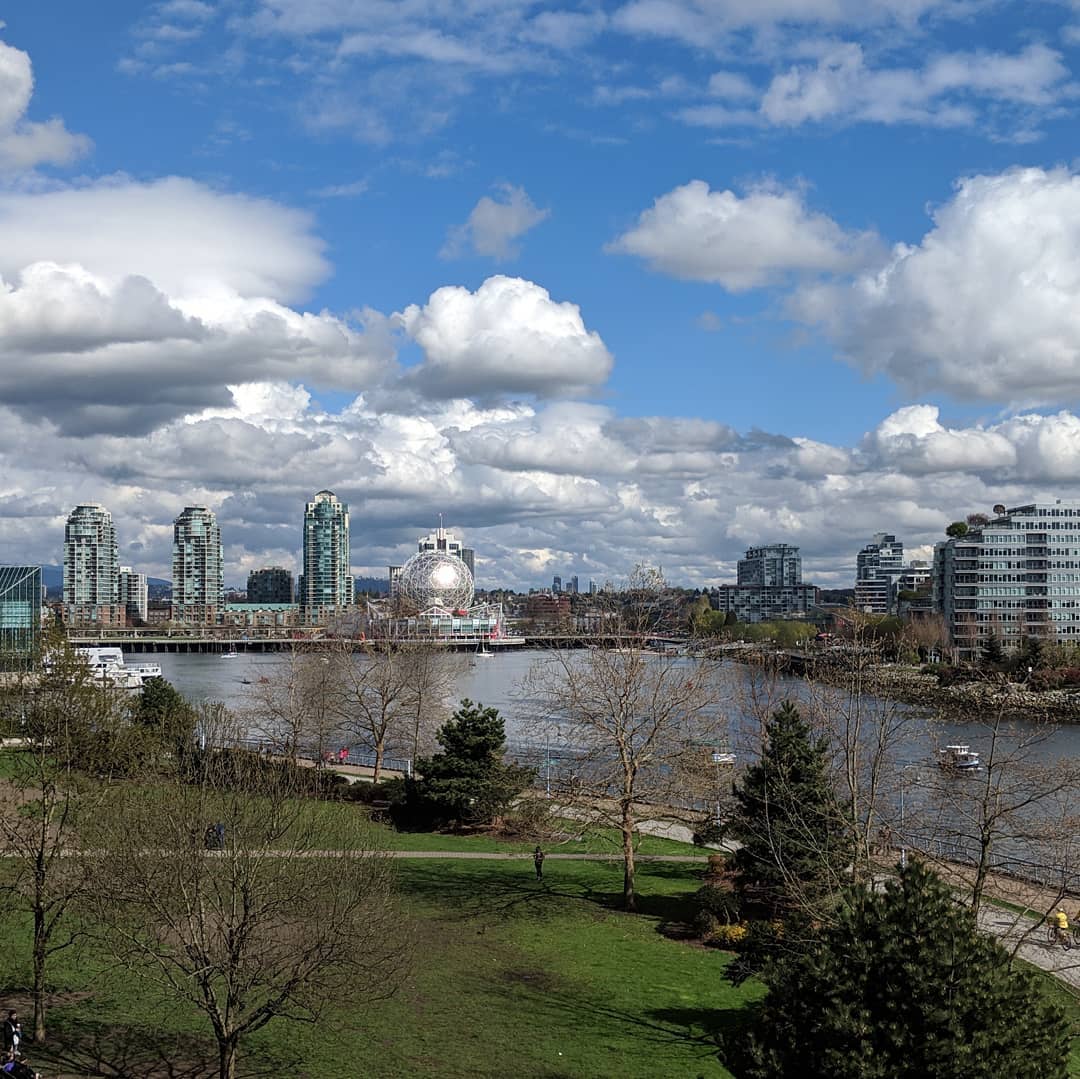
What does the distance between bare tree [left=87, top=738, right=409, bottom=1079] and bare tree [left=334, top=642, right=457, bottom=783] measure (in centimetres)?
2452

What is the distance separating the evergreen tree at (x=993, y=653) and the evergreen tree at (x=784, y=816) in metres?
65.6

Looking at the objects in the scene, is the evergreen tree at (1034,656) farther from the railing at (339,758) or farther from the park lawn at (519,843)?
the park lawn at (519,843)

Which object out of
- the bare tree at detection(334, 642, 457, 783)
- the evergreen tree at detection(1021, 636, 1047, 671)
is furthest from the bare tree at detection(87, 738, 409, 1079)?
the evergreen tree at detection(1021, 636, 1047, 671)

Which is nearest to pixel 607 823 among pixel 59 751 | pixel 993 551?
pixel 59 751

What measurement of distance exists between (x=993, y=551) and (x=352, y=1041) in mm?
109956

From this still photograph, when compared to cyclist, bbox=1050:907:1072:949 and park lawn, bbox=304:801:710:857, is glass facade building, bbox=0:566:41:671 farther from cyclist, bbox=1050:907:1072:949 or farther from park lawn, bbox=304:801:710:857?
cyclist, bbox=1050:907:1072:949

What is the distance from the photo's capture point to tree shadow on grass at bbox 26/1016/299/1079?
14781 millimetres

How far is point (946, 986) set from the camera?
9.44 meters

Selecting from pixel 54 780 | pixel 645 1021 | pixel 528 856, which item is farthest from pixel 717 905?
pixel 54 780

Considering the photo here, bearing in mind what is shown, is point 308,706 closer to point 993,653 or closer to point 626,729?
point 626,729

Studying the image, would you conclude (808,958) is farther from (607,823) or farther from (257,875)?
(607,823)

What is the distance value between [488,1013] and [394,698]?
27891mm

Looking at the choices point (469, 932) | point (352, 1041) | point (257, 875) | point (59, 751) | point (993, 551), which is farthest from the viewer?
point (993, 551)

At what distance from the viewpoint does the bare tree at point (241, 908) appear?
13.5 m
